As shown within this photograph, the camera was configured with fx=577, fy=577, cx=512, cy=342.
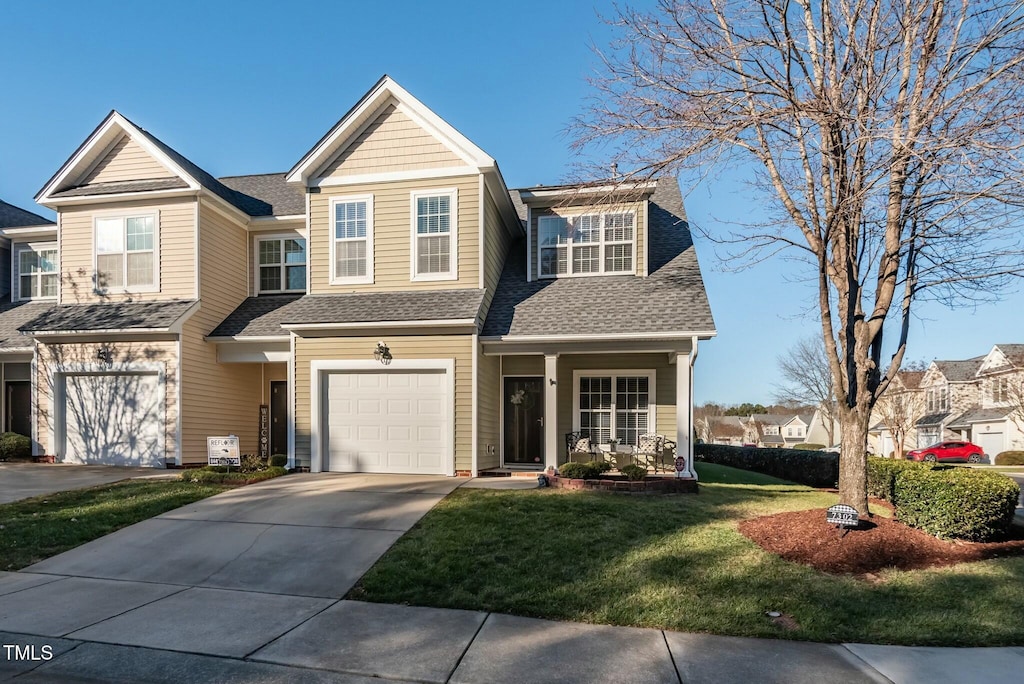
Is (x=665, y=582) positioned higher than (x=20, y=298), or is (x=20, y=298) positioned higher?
(x=20, y=298)

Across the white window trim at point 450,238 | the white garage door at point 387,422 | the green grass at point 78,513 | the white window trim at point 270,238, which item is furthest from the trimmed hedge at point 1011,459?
the green grass at point 78,513

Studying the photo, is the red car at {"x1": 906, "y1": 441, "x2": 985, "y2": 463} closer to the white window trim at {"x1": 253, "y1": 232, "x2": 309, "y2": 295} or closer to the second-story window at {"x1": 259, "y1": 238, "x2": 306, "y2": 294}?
the second-story window at {"x1": 259, "y1": 238, "x2": 306, "y2": 294}

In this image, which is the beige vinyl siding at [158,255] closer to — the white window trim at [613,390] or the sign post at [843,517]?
the white window trim at [613,390]

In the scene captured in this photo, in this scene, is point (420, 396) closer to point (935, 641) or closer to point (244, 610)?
point (244, 610)

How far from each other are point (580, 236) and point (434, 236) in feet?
11.6

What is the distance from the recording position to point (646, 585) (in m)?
6.07

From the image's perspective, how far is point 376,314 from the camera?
1184 cm

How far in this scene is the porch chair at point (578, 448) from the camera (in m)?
12.7

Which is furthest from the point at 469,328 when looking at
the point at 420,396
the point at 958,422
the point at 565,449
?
the point at 958,422

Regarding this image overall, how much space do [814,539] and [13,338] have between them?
17.6 m

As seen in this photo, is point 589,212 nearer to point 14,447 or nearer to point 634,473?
point 634,473

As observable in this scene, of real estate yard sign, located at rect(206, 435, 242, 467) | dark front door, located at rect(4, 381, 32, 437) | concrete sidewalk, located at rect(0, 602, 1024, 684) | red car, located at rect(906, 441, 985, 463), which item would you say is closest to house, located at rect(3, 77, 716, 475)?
real estate yard sign, located at rect(206, 435, 242, 467)

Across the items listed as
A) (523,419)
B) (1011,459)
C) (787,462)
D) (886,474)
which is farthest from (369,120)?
(1011,459)

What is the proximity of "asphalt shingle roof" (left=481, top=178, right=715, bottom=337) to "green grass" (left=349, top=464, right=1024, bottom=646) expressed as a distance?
14.3 feet
